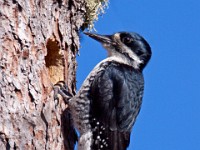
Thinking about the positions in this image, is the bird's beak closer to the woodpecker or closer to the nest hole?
the woodpecker

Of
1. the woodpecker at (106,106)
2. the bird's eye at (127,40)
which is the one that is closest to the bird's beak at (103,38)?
the bird's eye at (127,40)

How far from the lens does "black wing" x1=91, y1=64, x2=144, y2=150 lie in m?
4.22

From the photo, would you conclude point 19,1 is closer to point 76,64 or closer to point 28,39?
point 28,39

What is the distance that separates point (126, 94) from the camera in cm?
436

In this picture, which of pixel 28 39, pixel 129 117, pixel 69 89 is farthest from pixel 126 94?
pixel 28 39

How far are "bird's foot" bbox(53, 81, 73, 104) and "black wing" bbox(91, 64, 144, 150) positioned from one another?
21 centimetres

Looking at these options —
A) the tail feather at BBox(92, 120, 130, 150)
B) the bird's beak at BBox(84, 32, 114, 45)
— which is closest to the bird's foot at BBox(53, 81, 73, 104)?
the tail feather at BBox(92, 120, 130, 150)

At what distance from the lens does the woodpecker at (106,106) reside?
13.8ft

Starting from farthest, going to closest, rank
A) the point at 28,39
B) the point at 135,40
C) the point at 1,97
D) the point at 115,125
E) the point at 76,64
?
the point at 135,40, the point at 76,64, the point at 115,125, the point at 28,39, the point at 1,97

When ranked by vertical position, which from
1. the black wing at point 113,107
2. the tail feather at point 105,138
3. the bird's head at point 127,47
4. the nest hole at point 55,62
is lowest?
the tail feather at point 105,138

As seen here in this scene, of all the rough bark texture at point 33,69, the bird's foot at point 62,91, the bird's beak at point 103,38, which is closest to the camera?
the rough bark texture at point 33,69

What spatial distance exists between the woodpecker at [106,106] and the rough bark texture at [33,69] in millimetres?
163

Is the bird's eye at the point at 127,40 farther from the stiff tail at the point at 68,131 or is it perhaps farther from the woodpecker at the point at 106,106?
the stiff tail at the point at 68,131

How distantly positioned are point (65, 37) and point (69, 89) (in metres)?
0.43
